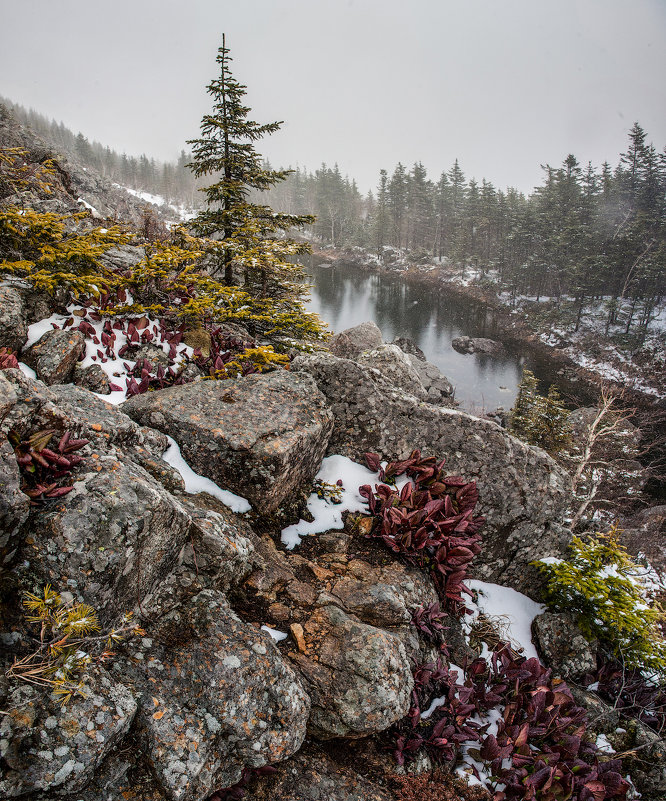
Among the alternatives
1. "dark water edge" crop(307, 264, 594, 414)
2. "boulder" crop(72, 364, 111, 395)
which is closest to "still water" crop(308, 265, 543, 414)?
"dark water edge" crop(307, 264, 594, 414)

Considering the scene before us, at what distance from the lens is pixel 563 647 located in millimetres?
6039

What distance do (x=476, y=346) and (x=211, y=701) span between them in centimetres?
4163

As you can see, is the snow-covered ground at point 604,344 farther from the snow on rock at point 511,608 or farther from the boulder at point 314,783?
the boulder at point 314,783

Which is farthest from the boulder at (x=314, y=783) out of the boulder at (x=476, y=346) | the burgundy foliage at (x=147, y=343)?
the boulder at (x=476, y=346)

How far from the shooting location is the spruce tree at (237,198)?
29.0ft

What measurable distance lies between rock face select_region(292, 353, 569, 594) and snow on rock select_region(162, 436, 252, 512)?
2008 millimetres

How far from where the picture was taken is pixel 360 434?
6.45 meters

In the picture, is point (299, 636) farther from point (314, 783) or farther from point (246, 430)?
point (246, 430)

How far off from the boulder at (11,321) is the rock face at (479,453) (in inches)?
160

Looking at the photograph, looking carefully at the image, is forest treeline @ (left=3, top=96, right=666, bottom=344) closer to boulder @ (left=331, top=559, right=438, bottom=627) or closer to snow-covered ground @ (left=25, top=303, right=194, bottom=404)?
snow-covered ground @ (left=25, top=303, right=194, bottom=404)

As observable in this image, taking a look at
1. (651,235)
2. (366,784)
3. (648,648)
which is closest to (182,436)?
(366,784)

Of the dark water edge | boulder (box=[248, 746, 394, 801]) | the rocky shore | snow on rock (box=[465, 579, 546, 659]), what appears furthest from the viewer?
the dark water edge

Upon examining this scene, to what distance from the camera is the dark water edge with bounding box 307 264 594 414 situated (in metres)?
33.1

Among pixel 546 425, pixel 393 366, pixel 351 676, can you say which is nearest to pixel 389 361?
pixel 393 366
